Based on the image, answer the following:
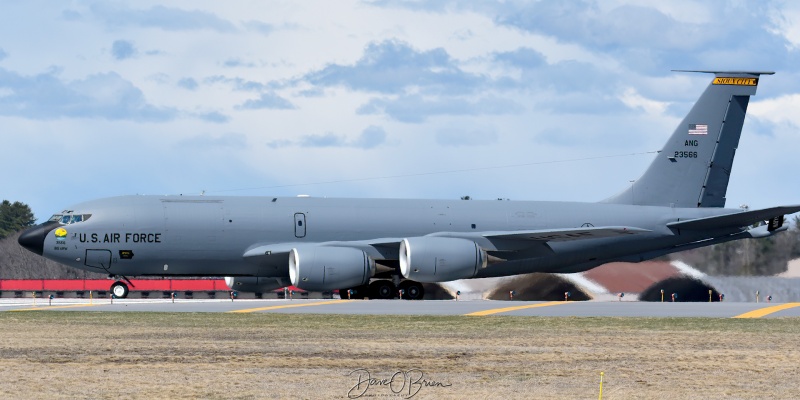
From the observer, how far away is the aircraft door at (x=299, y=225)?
45.9 meters

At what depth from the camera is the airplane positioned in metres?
44.4

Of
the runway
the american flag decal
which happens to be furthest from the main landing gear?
the american flag decal

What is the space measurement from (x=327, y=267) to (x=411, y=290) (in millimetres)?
4672

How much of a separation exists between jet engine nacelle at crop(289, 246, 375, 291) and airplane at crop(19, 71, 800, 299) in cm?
5

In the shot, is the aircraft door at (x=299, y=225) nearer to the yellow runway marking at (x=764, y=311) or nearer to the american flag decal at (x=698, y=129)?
the american flag decal at (x=698, y=129)

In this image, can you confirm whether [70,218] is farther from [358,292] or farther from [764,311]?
[764,311]

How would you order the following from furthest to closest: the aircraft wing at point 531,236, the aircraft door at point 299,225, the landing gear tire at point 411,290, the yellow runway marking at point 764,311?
the landing gear tire at point 411,290, the aircraft wing at point 531,236, the aircraft door at point 299,225, the yellow runway marking at point 764,311

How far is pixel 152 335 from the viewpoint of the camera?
2555 centimetres

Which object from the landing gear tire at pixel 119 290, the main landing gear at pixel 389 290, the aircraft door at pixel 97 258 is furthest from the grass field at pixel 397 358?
the main landing gear at pixel 389 290

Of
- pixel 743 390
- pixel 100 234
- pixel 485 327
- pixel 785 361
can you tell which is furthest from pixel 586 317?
pixel 100 234

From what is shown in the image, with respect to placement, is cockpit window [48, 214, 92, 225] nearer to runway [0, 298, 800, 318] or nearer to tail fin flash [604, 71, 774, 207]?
runway [0, 298, 800, 318]

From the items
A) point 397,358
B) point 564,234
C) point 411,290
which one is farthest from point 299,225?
point 397,358

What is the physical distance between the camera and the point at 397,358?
806 inches

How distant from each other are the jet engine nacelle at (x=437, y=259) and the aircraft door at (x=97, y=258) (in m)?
10.9
